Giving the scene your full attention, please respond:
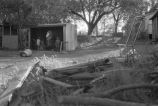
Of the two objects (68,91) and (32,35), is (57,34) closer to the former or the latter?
(32,35)

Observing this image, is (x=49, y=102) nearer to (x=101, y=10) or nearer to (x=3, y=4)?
(x=3, y=4)

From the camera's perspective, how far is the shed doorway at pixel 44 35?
27.1 metres

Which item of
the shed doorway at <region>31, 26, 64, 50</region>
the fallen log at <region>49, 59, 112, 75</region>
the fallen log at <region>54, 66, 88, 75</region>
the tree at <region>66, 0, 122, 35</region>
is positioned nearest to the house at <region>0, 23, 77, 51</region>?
the shed doorway at <region>31, 26, 64, 50</region>


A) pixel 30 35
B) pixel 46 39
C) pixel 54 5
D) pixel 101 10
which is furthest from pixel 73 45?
pixel 101 10

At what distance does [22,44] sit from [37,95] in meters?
22.8

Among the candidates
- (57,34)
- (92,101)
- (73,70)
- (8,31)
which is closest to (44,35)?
(57,34)

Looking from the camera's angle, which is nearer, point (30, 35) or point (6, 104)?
point (6, 104)

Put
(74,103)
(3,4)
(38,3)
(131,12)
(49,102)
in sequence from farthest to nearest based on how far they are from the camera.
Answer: (131,12), (38,3), (3,4), (49,102), (74,103)

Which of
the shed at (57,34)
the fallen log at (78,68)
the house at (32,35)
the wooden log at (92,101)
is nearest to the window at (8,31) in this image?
the house at (32,35)

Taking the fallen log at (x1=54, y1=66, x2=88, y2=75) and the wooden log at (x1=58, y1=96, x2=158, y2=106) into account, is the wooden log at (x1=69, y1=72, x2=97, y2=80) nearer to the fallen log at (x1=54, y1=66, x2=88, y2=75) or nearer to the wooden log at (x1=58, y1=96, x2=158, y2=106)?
the fallen log at (x1=54, y1=66, x2=88, y2=75)

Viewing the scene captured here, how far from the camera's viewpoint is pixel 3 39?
90.8 feet

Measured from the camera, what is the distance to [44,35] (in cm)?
2812

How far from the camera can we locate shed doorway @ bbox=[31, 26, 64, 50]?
27.1 meters

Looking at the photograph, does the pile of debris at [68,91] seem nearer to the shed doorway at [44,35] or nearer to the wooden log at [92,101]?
the wooden log at [92,101]
